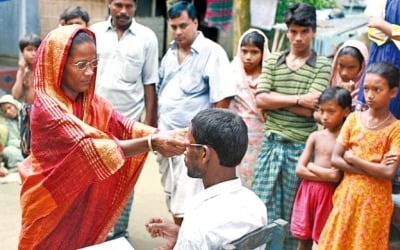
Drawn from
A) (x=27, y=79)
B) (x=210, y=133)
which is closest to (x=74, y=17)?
(x=27, y=79)

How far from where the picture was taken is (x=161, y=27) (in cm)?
1130

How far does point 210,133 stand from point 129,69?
92.9 inches

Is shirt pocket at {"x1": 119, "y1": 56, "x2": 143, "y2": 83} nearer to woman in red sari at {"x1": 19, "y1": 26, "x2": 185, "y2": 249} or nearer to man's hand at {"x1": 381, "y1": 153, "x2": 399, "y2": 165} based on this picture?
woman in red sari at {"x1": 19, "y1": 26, "x2": 185, "y2": 249}

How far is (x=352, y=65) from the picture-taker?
165 inches

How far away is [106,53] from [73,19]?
0.92 meters

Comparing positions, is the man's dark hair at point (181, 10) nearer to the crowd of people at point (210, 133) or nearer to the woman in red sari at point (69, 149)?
the crowd of people at point (210, 133)

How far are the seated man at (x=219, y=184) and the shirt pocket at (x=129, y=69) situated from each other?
7.36ft

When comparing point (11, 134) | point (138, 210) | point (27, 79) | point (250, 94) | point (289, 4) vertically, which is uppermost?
point (289, 4)

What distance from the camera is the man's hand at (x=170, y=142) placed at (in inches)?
120

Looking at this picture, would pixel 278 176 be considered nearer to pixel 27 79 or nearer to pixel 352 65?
pixel 352 65

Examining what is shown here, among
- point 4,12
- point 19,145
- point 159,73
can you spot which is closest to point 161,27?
point 4,12

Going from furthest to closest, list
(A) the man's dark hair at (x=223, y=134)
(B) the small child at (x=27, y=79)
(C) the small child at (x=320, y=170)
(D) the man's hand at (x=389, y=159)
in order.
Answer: (B) the small child at (x=27, y=79) < (C) the small child at (x=320, y=170) < (D) the man's hand at (x=389, y=159) < (A) the man's dark hair at (x=223, y=134)

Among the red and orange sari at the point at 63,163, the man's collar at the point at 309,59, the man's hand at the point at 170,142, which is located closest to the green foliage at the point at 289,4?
the man's collar at the point at 309,59

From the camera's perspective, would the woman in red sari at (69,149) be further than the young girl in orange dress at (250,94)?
No
